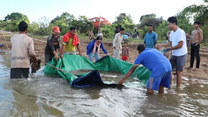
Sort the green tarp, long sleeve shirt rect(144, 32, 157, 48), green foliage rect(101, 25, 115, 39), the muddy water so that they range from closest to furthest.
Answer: the muddy water
the green tarp
long sleeve shirt rect(144, 32, 157, 48)
green foliage rect(101, 25, 115, 39)

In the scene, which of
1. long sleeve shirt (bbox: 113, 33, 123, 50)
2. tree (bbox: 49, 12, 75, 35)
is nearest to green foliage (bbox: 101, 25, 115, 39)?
tree (bbox: 49, 12, 75, 35)

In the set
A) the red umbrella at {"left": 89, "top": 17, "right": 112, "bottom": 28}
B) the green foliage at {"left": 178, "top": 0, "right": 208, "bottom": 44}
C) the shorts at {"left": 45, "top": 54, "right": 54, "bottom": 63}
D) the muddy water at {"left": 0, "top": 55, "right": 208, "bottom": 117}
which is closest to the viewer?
the muddy water at {"left": 0, "top": 55, "right": 208, "bottom": 117}

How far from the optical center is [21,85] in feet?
13.9

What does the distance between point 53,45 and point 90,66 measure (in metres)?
1.51

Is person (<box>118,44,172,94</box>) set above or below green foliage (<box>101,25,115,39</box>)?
below

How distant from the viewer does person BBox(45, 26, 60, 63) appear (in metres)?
5.34

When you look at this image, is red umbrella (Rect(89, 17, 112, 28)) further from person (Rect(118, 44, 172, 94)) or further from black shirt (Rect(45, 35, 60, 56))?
person (Rect(118, 44, 172, 94))

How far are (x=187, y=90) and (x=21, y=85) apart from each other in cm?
369

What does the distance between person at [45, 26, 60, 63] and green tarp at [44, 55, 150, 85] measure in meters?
0.22

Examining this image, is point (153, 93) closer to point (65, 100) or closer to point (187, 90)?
point (187, 90)

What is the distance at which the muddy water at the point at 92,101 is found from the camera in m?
3.01

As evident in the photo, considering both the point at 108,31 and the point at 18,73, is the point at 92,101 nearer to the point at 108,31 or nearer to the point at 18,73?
the point at 18,73

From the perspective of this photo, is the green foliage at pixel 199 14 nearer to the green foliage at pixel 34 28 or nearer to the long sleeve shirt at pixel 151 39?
the long sleeve shirt at pixel 151 39

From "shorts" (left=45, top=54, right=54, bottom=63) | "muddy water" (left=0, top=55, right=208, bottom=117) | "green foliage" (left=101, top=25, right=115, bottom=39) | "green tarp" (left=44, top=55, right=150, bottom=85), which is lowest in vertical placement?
"muddy water" (left=0, top=55, right=208, bottom=117)
